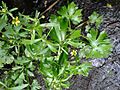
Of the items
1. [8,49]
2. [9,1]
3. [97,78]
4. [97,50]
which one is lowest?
[97,78]

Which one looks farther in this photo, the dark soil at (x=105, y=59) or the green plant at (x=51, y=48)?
the dark soil at (x=105, y=59)

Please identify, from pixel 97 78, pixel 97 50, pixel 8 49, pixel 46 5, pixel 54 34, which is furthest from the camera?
pixel 46 5

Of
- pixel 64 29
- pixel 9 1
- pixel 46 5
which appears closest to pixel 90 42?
pixel 64 29

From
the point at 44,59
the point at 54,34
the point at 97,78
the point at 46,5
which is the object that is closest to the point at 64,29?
the point at 54,34

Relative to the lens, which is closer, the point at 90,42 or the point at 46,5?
the point at 90,42

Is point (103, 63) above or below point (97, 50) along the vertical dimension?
below

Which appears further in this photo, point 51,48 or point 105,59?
point 105,59

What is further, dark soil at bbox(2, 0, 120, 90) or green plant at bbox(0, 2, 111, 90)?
dark soil at bbox(2, 0, 120, 90)

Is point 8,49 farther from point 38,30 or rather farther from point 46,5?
point 46,5

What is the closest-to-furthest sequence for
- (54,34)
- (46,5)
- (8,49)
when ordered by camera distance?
(54,34) < (8,49) < (46,5)

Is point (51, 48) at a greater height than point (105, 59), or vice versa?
point (51, 48)
